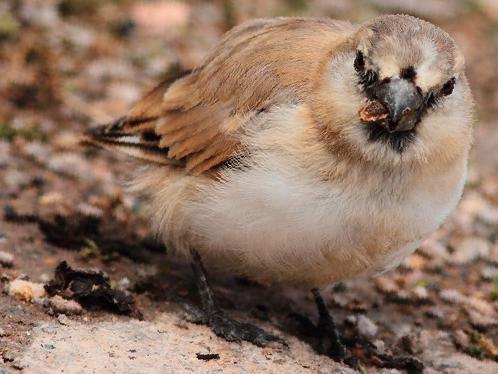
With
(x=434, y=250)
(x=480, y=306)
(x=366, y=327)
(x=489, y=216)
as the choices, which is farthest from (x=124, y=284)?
(x=489, y=216)

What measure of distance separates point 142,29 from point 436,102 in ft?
19.1

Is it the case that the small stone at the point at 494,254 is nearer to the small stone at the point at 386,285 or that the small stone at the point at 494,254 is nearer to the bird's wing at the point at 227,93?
the small stone at the point at 386,285

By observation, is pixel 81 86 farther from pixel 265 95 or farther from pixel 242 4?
pixel 265 95

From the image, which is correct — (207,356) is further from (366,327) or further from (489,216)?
(489,216)

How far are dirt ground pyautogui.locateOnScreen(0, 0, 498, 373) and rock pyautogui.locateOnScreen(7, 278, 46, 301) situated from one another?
0.04ft

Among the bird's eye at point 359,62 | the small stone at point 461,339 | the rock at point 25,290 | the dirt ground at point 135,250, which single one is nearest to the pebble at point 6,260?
the dirt ground at point 135,250

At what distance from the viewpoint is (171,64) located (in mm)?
9695

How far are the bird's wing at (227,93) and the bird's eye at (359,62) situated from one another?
1.39 feet

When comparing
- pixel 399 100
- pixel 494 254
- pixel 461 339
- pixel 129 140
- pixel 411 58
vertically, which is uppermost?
pixel 411 58

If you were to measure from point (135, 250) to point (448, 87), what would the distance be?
112 inches

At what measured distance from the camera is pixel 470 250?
7.87 metres

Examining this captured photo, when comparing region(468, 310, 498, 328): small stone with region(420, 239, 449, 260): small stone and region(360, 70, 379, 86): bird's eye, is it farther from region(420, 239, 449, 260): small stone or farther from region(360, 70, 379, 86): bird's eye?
region(360, 70, 379, 86): bird's eye

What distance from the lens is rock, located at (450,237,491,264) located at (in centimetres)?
775

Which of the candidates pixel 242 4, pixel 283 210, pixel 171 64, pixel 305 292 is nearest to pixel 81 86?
pixel 171 64
